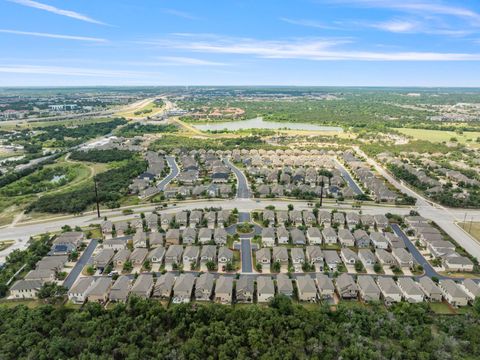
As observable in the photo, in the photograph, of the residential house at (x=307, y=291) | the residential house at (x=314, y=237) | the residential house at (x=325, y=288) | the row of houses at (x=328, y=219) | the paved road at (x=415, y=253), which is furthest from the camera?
the row of houses at (x=328, y=219)

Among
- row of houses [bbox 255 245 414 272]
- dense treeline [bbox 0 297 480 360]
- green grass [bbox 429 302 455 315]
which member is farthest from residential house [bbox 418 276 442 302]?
row of houses [bbox 255 245 414 272]

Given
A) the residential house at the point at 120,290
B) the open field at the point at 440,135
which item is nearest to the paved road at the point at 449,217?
the residential house at the point at 120,290

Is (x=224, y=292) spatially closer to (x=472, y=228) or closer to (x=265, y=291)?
(x=265, y=291)

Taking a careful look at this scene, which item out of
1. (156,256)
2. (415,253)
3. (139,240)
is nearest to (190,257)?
(156,256)

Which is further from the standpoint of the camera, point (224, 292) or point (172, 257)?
point (172, 257)

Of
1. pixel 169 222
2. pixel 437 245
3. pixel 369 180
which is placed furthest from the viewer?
pixel 369 180

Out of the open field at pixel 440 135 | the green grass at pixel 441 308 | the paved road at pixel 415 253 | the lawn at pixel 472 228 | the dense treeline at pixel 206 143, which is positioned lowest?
the green grass at pixel 441 308

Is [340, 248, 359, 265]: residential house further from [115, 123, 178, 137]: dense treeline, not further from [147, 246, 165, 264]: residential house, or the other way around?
[115, 123, 178, 137]: dense treeline

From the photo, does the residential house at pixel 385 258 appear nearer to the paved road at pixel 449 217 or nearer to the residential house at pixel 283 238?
the residential house at pixel 283 238
